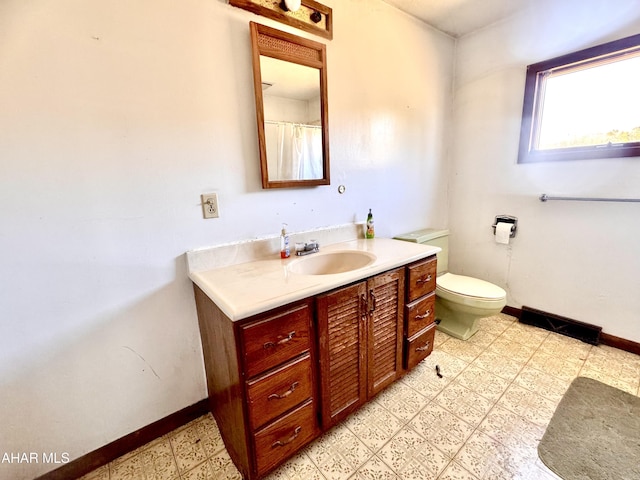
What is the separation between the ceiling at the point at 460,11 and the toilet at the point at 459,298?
1616 mm

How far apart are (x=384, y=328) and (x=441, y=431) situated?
539 mm

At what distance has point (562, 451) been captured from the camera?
1178 mm

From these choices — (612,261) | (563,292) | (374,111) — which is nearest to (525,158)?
(612,261)

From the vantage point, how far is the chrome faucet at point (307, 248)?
5.02 ft

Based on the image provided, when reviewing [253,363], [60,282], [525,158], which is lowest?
[253,363]

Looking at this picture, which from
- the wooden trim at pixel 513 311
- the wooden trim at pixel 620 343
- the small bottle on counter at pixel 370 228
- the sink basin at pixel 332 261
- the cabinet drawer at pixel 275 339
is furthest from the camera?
the wooden trim at pixel 513 311

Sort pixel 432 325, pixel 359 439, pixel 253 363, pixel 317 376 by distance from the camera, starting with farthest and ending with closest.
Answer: pixel 432 325 → pixel 359 439 → pixel 317 376 → pixel 253 363

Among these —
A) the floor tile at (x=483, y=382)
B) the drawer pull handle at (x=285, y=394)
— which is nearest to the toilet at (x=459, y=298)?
the floor tile at (x=483, y=382)

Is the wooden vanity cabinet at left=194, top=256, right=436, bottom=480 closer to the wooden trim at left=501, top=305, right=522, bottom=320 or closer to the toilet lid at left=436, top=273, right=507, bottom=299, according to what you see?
the toilet lid at left=436, top=273, right=507, bottom=299

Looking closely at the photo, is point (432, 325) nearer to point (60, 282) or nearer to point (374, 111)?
point (374, 111)

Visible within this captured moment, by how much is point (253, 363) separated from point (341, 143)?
4.53 ft

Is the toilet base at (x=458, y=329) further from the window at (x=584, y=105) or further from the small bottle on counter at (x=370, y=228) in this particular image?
the window at (x=584, y=105)

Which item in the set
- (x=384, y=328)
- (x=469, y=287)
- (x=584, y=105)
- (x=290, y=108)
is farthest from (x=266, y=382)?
(x=584, y=105)

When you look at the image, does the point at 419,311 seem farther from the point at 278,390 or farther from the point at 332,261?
the point at 278,390
